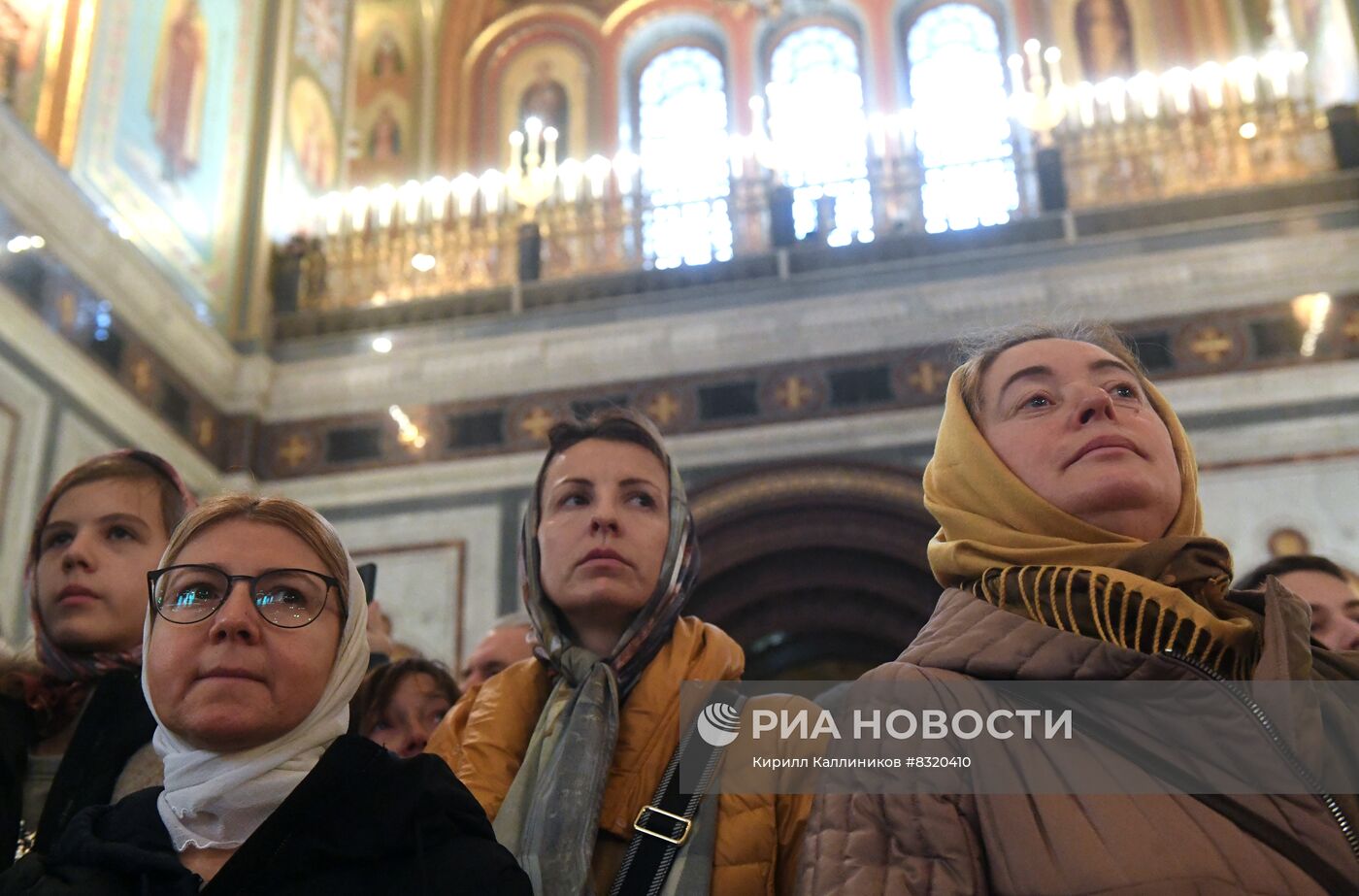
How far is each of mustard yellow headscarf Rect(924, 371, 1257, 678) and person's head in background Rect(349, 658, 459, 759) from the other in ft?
4.45

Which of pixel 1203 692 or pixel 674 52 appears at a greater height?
pixel 674 52

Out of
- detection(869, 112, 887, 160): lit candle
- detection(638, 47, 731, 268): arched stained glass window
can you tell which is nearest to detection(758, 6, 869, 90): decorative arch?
detection(638, 47, 731, 268): arched stained glass window

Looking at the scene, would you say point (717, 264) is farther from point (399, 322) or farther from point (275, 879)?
point (275, 879)

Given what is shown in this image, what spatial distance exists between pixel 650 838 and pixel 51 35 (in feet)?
19.6

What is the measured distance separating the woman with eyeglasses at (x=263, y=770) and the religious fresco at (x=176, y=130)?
5.52m

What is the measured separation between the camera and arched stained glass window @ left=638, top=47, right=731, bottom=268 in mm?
8141

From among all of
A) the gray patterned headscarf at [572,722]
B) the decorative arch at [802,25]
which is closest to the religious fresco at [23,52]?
the gray patterned headscarf at [572,722]

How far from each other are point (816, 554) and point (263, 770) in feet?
18.7

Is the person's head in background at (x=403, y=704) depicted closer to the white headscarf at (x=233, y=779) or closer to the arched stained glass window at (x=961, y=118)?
the white headscarf at (x=233, y=779)

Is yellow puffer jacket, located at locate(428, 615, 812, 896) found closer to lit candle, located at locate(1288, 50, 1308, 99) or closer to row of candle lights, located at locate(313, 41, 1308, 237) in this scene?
row of candle lights, located at locate(313, 41, 1308, 237)

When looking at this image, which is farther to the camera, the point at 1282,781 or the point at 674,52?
the point at 674,52

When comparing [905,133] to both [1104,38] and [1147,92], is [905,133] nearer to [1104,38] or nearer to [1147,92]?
[1147,92]

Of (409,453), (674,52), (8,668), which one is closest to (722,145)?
(674,52)

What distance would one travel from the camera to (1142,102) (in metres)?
7.95
